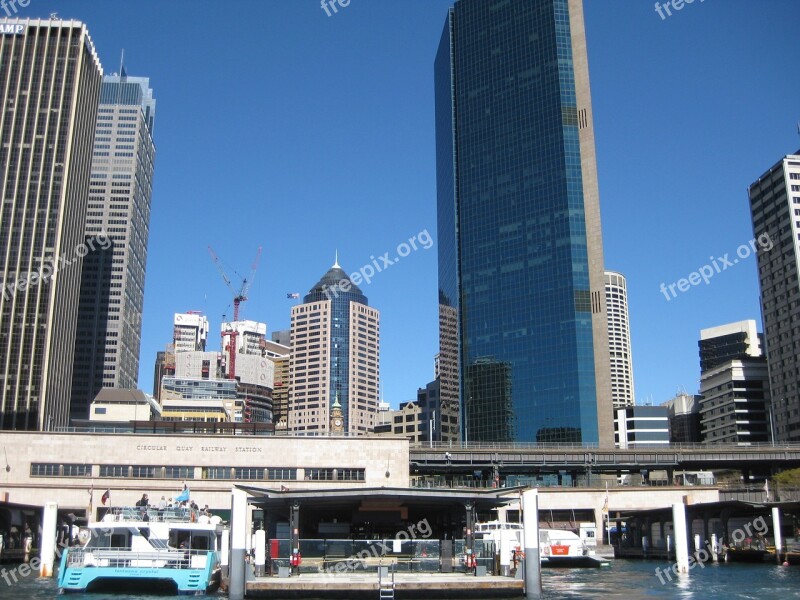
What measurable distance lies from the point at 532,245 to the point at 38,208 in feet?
360

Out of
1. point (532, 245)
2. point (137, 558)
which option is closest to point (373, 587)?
point (137, 558)

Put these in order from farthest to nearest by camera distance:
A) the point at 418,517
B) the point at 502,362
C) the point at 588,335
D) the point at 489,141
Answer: the point at 489,141
the point at 502,362
the point at 588,335
the point at 418,517

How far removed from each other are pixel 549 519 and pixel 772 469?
48.5 meters

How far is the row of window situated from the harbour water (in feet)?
64.0

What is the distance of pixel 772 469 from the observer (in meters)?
133

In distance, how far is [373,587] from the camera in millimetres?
40219

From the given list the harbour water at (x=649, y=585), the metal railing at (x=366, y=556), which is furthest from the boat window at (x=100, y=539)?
the metal railing at (x=366, y=556)

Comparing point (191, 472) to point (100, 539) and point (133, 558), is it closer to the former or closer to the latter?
point (100, 539)

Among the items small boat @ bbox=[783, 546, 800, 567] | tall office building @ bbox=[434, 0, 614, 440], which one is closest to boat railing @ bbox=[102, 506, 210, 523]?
small boat @ bbox=[783, 546, 800, 567]

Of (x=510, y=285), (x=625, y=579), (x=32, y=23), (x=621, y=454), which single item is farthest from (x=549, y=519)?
(x=32, y=23)

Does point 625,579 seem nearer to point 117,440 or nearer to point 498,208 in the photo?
point 117,440

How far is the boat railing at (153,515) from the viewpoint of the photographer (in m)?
48.4

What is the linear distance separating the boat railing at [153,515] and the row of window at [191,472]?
122 ft

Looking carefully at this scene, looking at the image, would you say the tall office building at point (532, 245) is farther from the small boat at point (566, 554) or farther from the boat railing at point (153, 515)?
the boat railing at point (153, 515)
